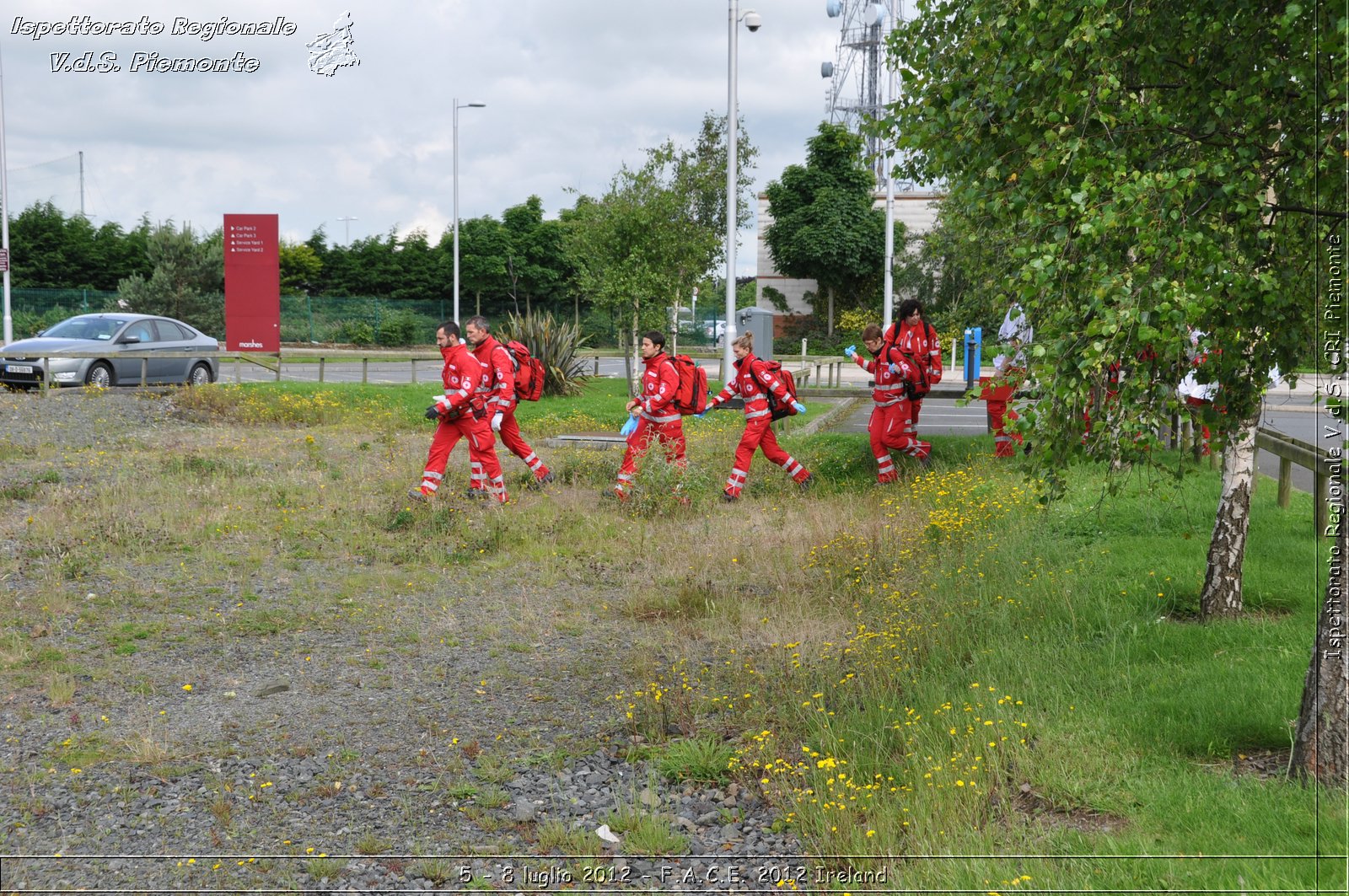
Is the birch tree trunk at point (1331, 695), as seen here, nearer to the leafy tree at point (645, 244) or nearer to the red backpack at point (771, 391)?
the red backpack at point (771, 391)

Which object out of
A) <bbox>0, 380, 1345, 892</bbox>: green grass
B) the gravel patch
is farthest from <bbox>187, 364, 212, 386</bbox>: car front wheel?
the gravel patch

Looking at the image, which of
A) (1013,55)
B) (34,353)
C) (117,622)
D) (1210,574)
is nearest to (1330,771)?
(1210,574)

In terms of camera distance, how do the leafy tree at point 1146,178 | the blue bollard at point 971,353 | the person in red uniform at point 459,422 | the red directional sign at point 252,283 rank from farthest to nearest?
the red directional sign at point 252,283
the blue bollard at point 971,353
the person in red uniform at point 459,422
the leafy tree at point 1146,178

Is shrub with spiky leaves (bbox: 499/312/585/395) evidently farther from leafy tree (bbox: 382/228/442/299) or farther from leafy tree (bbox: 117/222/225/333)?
leafy tree (bbox: 382/228/442/299)

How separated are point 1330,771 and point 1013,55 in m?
2.83

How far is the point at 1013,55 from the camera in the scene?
15.2 ft

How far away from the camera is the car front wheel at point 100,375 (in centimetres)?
2027

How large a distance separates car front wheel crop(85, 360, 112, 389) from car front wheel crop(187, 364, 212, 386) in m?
1.36

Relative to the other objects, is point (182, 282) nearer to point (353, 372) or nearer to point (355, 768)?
point (353, 372)

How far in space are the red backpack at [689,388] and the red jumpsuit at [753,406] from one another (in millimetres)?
178

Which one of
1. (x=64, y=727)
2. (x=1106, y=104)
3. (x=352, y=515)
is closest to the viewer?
(x=1106, y=104)

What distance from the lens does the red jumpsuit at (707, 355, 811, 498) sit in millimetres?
11836

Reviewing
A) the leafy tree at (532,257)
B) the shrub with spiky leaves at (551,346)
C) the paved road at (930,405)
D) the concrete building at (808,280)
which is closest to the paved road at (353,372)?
the paved road at (930,405)

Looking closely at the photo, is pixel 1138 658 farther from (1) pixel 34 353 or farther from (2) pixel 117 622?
(1) pixel 34 353
